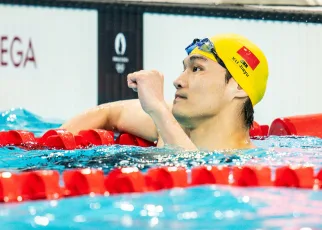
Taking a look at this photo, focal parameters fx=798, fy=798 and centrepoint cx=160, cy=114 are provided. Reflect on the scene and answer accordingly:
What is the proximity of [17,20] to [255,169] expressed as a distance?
3.41 metres

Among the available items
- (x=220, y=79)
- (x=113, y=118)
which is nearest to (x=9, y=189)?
(x=220, y=79)

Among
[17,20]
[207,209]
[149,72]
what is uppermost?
[17,20]

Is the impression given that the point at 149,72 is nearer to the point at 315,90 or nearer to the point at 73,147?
the point at 73,147

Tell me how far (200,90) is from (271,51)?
8.09 feet

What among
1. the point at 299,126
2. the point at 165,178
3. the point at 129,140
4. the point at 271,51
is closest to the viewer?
the point at 165,178

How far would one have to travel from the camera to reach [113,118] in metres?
4.11

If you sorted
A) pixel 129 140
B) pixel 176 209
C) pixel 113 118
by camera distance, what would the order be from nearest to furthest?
pixel 176 209, pixel 129 140, pixel 113 118

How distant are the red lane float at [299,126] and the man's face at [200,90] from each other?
1134mm

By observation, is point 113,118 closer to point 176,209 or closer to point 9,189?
point 9,189

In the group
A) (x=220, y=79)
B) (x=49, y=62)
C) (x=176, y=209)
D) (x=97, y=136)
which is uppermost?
(x=49, y=62)

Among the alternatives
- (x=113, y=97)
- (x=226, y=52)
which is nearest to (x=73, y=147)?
(x=226, y=52)

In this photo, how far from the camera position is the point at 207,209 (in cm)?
228

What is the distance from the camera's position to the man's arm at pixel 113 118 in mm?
3951

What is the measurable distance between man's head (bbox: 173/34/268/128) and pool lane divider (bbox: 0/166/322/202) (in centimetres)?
55
